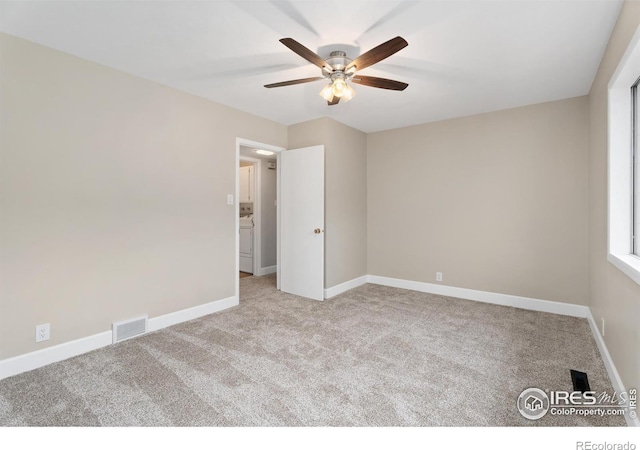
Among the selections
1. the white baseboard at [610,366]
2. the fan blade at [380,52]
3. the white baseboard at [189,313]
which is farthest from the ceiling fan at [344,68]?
the white baseboard at [189,313]

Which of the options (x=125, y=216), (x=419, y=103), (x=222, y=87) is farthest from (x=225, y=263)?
(x=419, y=103)

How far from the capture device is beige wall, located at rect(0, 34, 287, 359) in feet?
6.74

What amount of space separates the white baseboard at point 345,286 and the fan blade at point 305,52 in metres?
2.66

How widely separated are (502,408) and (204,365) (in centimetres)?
196

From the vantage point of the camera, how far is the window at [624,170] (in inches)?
77.1

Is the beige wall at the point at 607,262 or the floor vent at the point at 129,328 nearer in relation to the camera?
the beige wall at the point at 607,262

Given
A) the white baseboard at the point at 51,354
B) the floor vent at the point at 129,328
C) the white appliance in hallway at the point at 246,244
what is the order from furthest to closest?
1. the white appliance in hallway at the point at 246,244
2. the floor vent at the point at 129,328
3. the white baseboard at the point at 51,354

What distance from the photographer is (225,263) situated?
3447 millimetres

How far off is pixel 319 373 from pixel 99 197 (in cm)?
228

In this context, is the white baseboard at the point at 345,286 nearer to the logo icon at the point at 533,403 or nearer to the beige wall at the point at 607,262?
the logo icon at the point at 533,403

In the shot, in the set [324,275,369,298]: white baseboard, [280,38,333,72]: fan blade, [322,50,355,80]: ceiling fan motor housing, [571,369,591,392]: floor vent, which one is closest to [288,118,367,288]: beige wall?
[324,275,369,298]: white baseboard

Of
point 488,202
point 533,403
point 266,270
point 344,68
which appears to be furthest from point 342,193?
point 533,403

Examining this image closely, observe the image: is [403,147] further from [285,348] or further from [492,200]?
[285,348]

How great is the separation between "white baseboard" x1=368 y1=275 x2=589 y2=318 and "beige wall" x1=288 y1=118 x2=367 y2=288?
0.55 m
